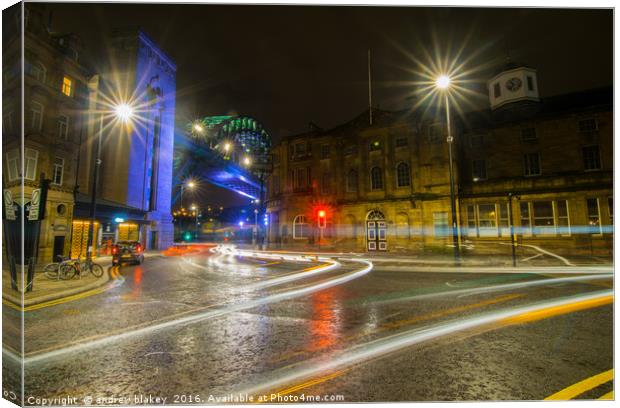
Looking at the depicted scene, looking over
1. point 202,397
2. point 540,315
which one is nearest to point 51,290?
point 202,397

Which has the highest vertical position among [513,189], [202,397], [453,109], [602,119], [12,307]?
[453,109]

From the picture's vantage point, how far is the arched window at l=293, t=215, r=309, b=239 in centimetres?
3125

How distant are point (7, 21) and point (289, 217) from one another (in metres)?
28.3

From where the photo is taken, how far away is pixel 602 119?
23.1 m

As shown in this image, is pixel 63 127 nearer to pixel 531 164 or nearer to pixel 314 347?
pixel 314 347

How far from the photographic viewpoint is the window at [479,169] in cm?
2697

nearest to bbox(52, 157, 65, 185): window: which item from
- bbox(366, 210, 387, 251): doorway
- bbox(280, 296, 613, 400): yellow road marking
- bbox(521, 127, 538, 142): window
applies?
bbox(280, 296, 613, 400): yellow road marking

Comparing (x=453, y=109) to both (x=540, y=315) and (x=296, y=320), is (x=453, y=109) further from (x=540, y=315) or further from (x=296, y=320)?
(x=296, y=320)

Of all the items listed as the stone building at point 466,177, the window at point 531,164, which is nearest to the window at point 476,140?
the stone building at point 466,177

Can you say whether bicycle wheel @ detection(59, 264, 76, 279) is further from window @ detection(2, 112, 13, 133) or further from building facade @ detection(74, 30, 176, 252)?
building facade @ detection(74, 30, 176, 252)

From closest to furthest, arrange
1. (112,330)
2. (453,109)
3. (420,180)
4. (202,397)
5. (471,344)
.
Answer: (202,397)
(471,344)
(112,330)
(420,180)
(453,109)

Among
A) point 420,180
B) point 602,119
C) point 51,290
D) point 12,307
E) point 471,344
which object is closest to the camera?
point 12,307

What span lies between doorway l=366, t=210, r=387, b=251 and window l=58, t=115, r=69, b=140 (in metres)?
24.6

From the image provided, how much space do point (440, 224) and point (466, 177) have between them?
5.74m
